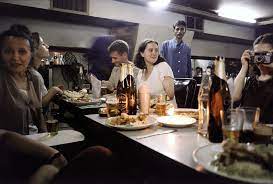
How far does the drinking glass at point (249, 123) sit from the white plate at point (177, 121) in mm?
276

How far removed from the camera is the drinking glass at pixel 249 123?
87cm

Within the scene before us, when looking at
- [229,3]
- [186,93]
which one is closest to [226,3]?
[229,3]

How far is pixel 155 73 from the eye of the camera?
2389 millimetres

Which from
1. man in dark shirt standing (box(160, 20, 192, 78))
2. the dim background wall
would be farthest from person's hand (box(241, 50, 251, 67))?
the dim background wall

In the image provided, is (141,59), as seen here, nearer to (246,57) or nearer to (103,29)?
(246,57)

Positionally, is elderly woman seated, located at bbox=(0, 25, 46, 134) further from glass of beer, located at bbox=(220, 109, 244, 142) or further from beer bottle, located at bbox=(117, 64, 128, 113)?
glass of beer, located at bbox=(220, 109, 244, 142)

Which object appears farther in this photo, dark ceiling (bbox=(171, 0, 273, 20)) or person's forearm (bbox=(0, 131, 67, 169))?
dark ceiling (bbox=(171, 0, 273, 20))

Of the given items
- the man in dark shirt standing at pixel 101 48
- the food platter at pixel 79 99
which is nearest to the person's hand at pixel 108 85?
the food platter at pixel 79 99

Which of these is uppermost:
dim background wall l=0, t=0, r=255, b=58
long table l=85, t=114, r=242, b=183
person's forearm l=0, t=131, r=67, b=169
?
dim background wall l=0, t=0, r=255, b=58

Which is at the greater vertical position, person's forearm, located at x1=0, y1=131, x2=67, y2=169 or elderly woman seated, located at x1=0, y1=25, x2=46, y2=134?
elderly woman seated, located at x1=0, y1=25, x2=46, y2=134

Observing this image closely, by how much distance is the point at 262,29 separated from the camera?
619 centimetres

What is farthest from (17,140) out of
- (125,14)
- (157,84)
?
(125,14)

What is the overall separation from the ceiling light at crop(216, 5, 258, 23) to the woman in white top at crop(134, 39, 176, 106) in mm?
2812

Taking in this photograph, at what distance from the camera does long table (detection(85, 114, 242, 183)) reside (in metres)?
0.70
